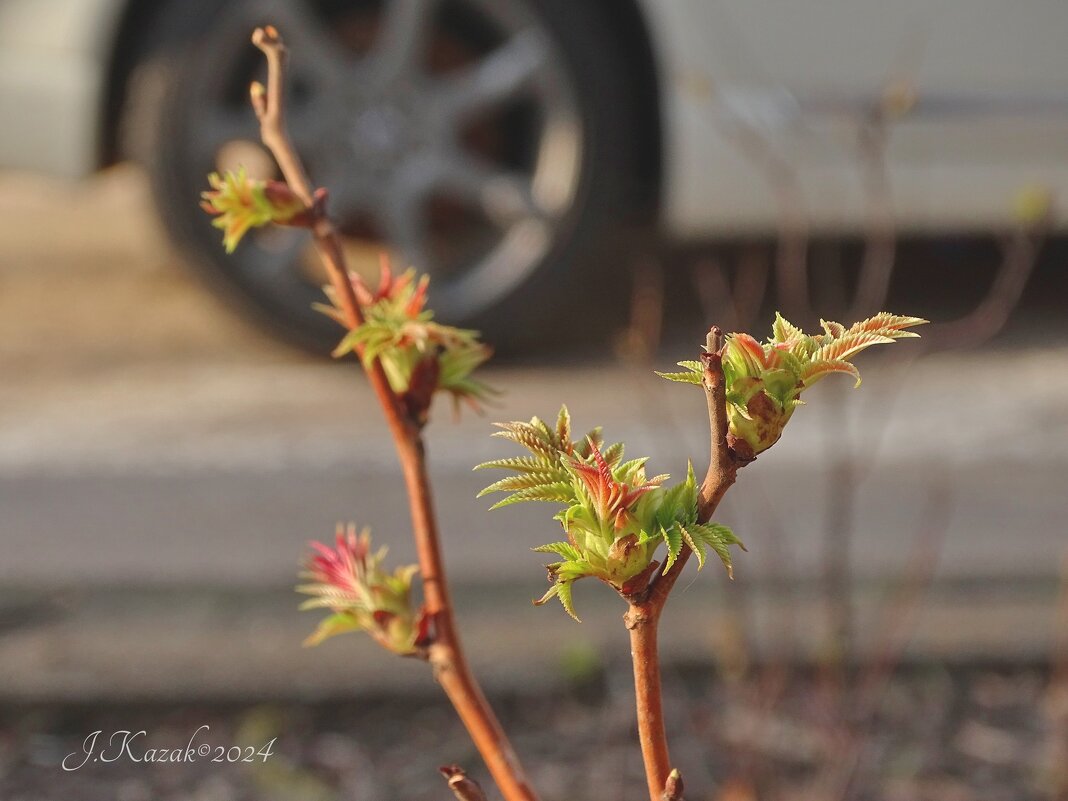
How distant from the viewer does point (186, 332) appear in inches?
160

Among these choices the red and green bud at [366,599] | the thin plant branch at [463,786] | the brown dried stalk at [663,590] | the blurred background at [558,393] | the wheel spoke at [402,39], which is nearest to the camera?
the brown dried stalk at [663,590]

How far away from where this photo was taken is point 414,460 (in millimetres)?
650

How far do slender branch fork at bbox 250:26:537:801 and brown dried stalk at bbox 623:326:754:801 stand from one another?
0.13 meters

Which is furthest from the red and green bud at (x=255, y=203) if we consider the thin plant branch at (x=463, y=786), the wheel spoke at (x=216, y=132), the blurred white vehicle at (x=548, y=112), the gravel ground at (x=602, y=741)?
the wheel spoke at (x=216, y=132)

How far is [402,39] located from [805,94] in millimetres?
942

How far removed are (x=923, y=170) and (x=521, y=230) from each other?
3.23 ft

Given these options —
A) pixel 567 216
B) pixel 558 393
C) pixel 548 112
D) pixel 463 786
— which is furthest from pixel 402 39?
pixel 463 786

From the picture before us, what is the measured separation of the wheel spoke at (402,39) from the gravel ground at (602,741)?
1.67 meters

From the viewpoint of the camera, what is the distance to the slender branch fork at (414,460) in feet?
2.04

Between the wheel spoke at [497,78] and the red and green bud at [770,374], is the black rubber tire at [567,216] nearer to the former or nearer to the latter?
the wheel spoke at [497,78]

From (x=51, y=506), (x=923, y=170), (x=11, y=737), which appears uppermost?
(x=923, y=170)

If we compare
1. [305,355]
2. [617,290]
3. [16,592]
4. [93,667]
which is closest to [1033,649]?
[93,667]

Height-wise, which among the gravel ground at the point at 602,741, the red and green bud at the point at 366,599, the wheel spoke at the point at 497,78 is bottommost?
the gravel ground at the point at 602,741

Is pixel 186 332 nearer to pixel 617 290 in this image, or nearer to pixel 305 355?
Result: pixel 305 355
